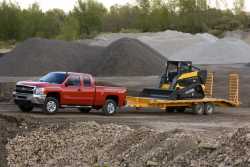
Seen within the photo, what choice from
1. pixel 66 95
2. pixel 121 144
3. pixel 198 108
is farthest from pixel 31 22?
pixel 121 144

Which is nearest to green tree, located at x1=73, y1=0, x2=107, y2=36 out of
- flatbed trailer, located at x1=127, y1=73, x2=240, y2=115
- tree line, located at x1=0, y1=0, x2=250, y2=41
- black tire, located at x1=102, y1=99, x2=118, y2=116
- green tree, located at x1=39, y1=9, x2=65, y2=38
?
tree line, located at x1=0, y1=0, x2=250, y2=41

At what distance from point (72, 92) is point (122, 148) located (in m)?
10.9

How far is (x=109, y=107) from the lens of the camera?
26.3 meters

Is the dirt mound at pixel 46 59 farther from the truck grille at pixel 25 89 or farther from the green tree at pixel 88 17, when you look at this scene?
the green tree at pixel 88 17

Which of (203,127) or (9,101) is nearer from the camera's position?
(203,127)

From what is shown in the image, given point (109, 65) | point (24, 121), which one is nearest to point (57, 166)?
point (24, 121)

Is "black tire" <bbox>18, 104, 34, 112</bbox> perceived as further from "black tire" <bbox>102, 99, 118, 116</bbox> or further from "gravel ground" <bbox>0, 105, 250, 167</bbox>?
"black tire" <bbox>102, 99, 118, 116</bbox>

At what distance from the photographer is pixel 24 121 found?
66.6 ft

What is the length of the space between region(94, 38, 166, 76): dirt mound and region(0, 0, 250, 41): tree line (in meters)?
44.3

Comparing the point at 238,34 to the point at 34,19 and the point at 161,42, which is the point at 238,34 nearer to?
the point at 161,42

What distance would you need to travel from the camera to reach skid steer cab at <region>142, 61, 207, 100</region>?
91.6ft

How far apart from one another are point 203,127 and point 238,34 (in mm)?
73868

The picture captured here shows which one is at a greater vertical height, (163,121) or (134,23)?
(134,23)

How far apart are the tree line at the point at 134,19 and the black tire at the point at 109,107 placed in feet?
230
